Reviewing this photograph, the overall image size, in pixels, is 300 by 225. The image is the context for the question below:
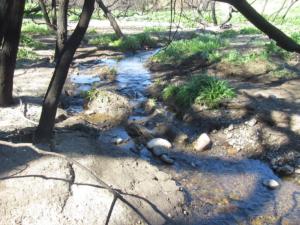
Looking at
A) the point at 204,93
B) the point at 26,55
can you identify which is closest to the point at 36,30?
the point at 26,55

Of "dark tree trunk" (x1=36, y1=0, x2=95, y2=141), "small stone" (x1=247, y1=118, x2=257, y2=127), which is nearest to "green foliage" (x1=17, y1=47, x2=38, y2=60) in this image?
"small stone" (x1=247, y1=118, x2=257, y2=127)

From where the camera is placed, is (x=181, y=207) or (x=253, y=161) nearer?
(x=181, y=207)

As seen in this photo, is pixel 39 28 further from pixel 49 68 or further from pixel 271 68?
pixel 271 68

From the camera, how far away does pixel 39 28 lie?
21.8 m

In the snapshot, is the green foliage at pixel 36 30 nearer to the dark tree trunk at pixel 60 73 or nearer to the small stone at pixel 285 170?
the dark tree trunk at pixel 60 73

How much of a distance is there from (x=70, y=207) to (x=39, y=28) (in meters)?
18.4

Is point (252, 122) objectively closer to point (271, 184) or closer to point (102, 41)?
point (271, 184)

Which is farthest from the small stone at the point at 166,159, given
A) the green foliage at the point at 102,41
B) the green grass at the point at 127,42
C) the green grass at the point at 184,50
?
the green foliage at the point at 102,41

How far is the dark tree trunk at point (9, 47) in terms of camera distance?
278 inches

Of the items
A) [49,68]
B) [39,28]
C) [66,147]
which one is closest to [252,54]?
[49,68]

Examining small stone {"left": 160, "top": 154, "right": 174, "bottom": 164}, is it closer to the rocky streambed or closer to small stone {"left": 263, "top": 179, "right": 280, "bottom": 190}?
the rocky streambed

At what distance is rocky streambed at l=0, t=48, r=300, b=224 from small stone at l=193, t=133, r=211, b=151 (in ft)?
0.07

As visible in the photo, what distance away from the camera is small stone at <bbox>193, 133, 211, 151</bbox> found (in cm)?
738

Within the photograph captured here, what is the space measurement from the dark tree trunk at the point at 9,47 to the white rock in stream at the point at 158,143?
259 centimetres
